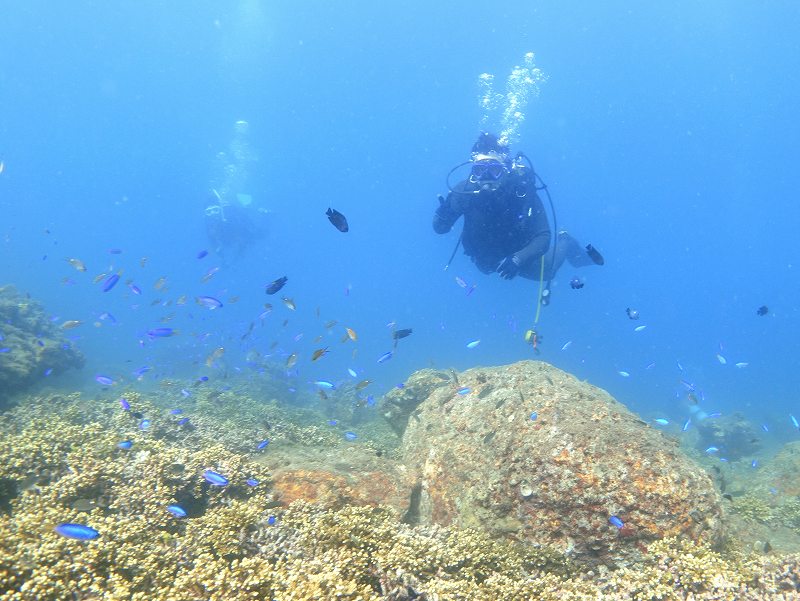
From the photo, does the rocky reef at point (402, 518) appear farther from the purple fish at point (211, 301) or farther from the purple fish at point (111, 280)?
the purple fish at point (111, 280)

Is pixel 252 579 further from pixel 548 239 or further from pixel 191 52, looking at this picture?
pixel 191 52

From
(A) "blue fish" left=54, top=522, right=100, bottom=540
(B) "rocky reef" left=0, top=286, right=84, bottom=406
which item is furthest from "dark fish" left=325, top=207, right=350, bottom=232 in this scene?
(B) "rocky reef" left=0, top=286, right=84, bottom=406

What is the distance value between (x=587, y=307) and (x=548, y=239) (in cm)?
13928

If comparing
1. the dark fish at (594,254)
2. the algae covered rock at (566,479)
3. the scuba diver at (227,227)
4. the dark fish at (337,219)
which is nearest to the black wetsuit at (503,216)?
the dark fish at (594,254)

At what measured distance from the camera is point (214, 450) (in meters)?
5.60

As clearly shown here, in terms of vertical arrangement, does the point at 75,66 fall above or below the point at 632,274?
below

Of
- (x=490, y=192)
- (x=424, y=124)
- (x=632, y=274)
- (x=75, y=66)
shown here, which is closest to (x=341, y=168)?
(x=424, y=124)

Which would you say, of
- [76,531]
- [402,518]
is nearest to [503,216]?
[402,518]

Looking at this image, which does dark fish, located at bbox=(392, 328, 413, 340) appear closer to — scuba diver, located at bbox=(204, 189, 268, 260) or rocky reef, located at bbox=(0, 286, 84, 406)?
rocky reef, located at bbox=(0, 286, 84, 406)

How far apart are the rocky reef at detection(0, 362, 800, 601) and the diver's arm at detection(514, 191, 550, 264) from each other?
3500 mm

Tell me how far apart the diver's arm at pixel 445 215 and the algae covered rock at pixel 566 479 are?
523 centimetres

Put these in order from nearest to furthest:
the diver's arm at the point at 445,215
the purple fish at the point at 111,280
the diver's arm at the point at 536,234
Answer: the purple fish at the point at 111,280 < the diver's arm at the point at 536,234 < the diver's arm at the point at 445,215

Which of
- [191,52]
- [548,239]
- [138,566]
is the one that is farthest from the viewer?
[191,52]

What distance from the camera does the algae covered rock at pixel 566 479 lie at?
4.24 m
